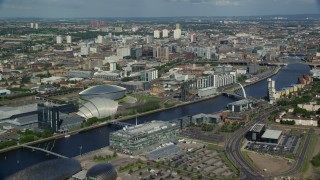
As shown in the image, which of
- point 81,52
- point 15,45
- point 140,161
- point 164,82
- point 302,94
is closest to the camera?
point 140,161

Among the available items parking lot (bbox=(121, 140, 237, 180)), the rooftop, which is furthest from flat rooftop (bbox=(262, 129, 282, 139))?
the rooftop

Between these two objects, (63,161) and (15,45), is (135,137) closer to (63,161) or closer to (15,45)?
(63,161)

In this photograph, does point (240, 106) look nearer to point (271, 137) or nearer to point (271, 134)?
point (271, 134)

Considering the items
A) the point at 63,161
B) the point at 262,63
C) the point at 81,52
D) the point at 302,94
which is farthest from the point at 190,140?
the point at 81,52

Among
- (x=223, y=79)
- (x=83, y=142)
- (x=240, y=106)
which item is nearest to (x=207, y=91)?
(x=223, y=79)

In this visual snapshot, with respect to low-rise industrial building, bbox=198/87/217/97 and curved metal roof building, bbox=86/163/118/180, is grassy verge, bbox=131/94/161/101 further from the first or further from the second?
curved metal roof building, bbox=86/163/118/180

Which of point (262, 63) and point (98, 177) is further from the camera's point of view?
point (262, 63)
